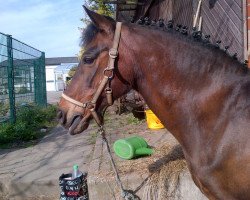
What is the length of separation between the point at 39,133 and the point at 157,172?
17.9ft

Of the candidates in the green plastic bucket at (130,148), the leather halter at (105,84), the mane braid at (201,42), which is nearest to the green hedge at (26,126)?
the green plastic bucket at (130,148)

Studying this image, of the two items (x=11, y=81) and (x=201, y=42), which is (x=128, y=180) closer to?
(x=201, y=42)

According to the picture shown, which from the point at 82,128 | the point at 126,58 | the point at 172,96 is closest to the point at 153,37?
the point at 126,58

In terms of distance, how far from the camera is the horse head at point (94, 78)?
8.27 ft

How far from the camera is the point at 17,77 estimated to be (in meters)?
11.1

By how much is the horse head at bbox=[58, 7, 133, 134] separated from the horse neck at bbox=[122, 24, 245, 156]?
0.41ft

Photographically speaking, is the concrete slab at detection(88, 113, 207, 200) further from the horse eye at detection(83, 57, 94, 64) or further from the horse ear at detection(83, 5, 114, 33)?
the horse ear at detection(83, 5, 114, 33)

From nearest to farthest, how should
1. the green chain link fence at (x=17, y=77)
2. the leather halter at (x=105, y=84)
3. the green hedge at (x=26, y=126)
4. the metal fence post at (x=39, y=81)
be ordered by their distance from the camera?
1. the leather halter at (x=105, y=84)
2. the green hedge at (x=26, y=126)
3. the green chain link fence at (x=17, y=77)
4. the metal fence post at (x=39, y=81)

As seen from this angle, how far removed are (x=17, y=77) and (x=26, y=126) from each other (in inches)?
96.5

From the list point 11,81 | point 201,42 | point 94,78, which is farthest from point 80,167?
point 11,81

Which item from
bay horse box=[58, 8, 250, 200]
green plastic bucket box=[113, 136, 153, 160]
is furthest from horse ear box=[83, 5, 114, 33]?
green plastic bucket box=[113, 136, 153, 160]

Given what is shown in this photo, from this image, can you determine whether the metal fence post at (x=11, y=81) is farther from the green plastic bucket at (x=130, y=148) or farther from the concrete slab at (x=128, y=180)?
the green plastic bucket at (x=130, y=148)

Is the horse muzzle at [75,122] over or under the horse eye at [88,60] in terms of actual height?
under

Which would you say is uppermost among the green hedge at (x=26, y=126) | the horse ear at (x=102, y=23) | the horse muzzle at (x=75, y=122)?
the horse ear at (x=102, y=23)
